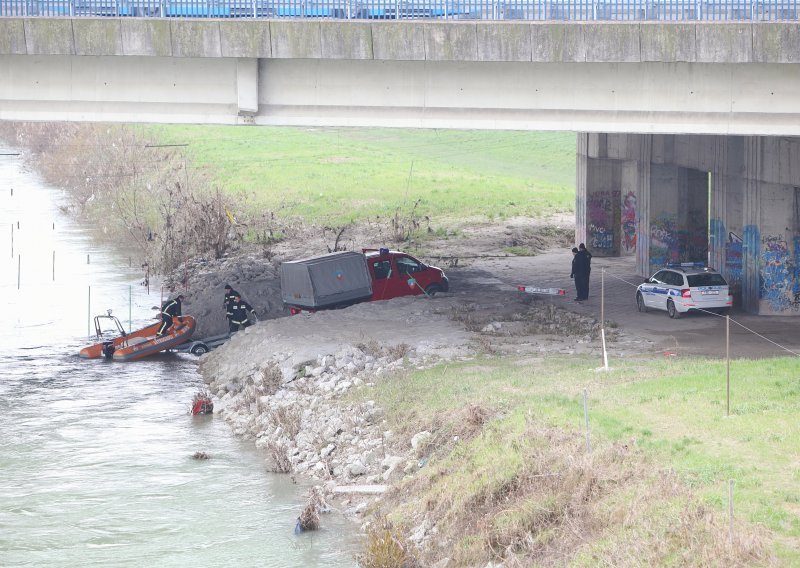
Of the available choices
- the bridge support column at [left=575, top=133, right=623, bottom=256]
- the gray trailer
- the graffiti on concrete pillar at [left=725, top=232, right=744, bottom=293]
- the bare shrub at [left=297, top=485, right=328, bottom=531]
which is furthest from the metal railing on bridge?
the bridge support column at [left=575, top=133, right=623, bottom=256]

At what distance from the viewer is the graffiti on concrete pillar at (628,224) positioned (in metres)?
44.4

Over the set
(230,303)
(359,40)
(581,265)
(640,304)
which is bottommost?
(640,304)

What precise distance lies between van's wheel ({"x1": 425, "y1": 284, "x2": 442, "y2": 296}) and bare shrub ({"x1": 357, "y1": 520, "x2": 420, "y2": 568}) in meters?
17.6

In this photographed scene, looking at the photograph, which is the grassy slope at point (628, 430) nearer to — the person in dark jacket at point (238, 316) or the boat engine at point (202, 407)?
the boat engine at point (202, 407)

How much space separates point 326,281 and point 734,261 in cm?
1011

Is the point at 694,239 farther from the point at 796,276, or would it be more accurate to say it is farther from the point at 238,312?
the point at 238,312

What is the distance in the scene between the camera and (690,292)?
1218 inches

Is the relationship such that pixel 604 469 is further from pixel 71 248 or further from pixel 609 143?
pixel 71 248

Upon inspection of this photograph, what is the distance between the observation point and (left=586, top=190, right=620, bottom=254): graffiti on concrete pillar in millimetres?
44750

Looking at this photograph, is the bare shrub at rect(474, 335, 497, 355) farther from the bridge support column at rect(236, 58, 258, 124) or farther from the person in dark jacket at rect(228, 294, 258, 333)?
the person in dark jacket at rect(228, 294, 258, 333)

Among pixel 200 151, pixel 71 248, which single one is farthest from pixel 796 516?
pixel 200 151

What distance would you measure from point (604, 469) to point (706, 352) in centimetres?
1048

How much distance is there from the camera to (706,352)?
26.4 meters

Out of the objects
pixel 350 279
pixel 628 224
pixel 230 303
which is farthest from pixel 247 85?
pixel 628 224
